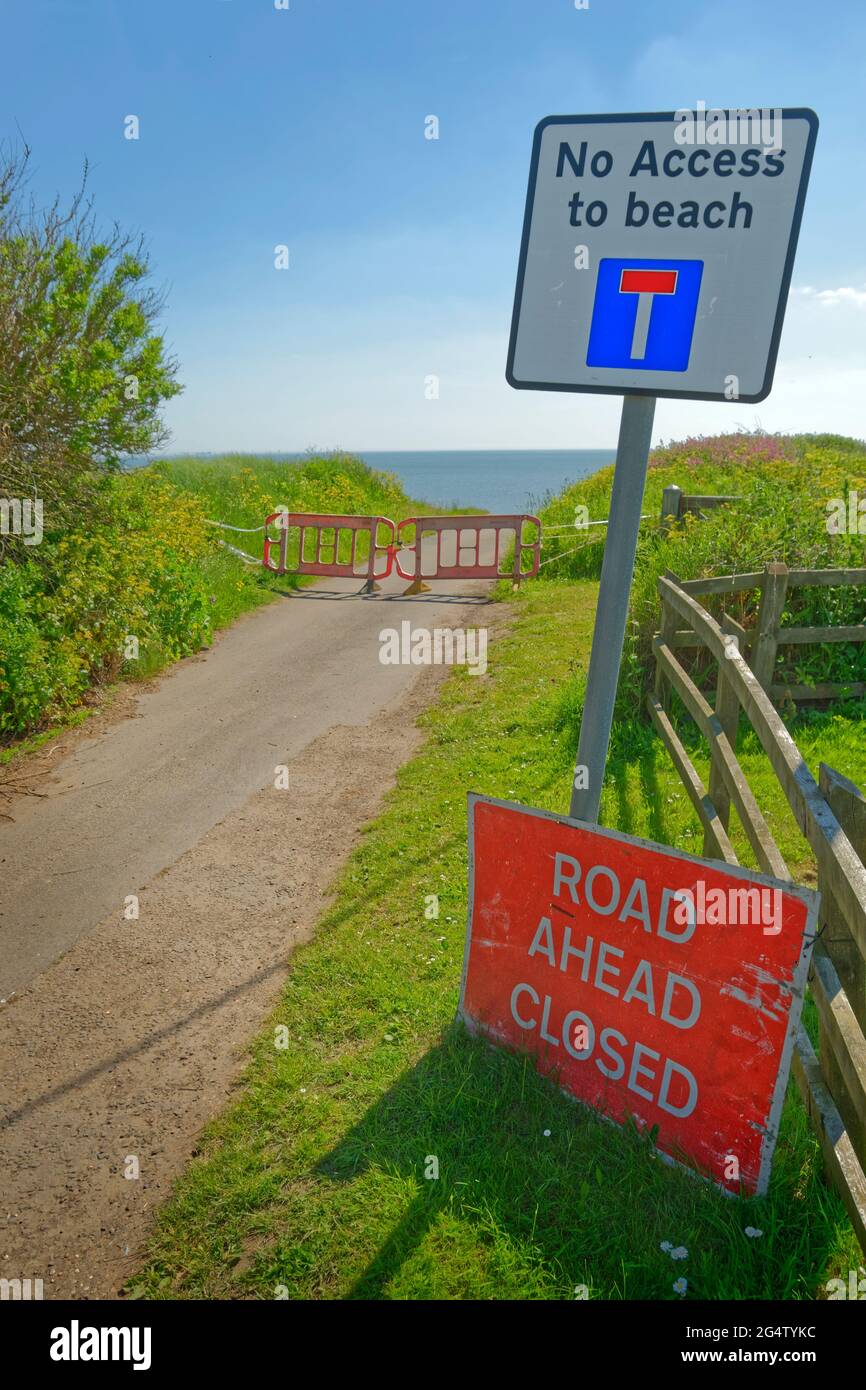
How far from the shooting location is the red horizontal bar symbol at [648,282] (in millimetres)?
2492

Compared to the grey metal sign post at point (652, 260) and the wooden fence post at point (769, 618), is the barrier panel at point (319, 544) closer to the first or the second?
the wooden fence post at point (769, 618)

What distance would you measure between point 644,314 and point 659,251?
178 mm

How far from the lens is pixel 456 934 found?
4.80 metres

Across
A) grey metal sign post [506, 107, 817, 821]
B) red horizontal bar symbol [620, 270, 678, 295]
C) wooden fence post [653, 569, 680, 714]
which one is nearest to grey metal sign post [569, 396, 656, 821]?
grey metal sign post [506, 107, 817, 821]

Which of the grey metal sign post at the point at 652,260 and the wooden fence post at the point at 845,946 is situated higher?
the grey metal sign post at the point at 652,260

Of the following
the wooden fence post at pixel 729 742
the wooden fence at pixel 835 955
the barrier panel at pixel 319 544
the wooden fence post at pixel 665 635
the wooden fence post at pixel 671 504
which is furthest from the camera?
the barrier panel at pixel 319 544

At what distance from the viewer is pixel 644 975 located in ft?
10.2

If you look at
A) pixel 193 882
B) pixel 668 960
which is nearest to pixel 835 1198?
pixel 668 960

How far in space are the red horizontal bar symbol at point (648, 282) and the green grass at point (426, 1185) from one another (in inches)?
114

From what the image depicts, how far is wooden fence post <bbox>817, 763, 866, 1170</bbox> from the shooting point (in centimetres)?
278

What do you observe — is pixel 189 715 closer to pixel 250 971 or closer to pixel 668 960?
pixel 250 971

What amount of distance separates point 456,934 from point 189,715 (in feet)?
15.9

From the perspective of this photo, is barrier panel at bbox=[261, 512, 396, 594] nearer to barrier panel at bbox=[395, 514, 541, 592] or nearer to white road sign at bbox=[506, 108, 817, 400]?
A: barrier panel at bbox=[395, 514, 541, 592]

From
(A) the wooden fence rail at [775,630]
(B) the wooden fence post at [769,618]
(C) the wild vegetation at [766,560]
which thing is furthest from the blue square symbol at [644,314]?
(C) the wild vegetation at [766,560]
